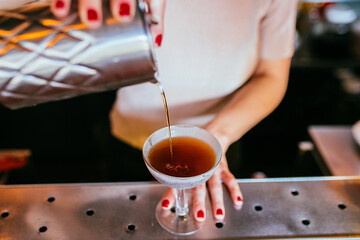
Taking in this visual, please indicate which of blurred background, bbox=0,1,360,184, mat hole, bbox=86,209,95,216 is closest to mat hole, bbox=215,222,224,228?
mat hole, bbox=86,209,95,216

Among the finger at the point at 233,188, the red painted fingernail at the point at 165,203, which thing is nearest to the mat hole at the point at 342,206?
the finger at the point at 233,188

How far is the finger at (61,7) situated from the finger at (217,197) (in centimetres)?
64

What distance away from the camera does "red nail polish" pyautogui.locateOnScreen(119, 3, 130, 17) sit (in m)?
0.66

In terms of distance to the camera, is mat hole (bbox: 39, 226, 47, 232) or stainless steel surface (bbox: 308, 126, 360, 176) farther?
stainless steel surface (bbox: 308, 126, 360, 176)

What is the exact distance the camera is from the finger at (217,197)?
949mm

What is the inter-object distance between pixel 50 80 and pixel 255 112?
0.89m

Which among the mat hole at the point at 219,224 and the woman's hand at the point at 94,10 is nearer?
the woman's hand at the point at 94,10

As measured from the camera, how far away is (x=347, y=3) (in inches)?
128

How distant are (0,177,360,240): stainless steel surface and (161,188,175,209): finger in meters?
0.05

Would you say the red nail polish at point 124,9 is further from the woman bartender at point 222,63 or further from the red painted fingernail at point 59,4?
the woman bartender at point 222,63

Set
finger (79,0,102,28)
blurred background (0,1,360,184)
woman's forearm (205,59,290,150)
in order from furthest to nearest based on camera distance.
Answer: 1. blurred background (0,1,360,184)
2. woman's forearm (205,59,290,150)
3. finger (79,0,102,28)

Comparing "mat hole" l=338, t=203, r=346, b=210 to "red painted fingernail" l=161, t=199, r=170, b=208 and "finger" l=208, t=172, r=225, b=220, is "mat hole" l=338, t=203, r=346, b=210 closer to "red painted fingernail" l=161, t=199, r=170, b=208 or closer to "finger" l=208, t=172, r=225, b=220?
"finger" l=208, t=172, r=225, b=220

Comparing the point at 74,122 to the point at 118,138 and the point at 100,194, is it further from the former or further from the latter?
the point at 100,194

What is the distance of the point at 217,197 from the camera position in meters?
0.99
